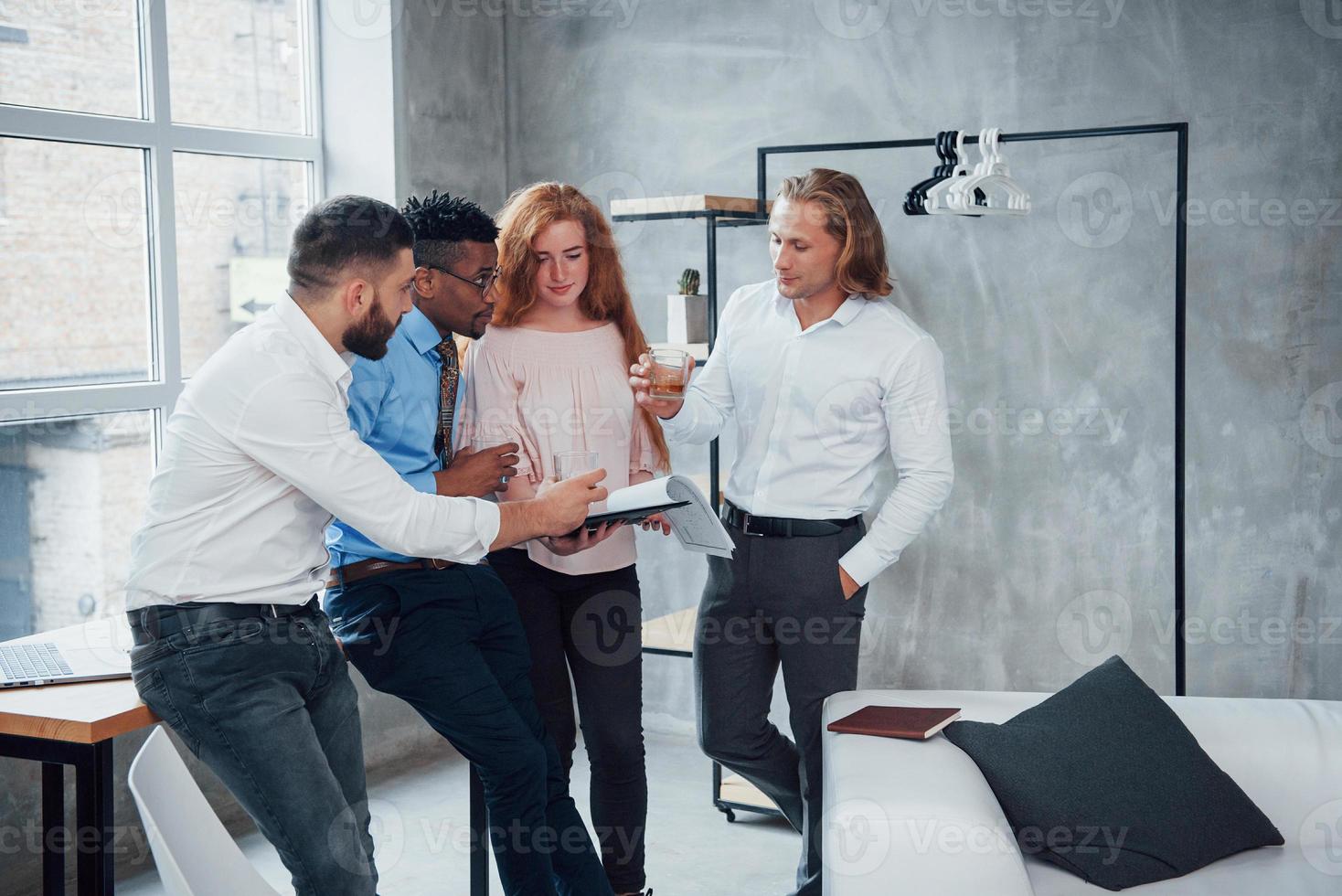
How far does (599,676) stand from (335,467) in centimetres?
88

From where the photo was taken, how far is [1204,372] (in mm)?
3402

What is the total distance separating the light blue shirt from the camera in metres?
2.18

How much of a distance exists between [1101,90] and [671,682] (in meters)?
2.29

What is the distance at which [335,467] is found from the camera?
6.07 feet

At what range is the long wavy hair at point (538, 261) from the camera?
2.50 m

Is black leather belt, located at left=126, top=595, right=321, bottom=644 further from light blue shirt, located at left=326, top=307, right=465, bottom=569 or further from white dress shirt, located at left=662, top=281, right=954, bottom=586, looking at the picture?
white dress shirt, located at left=662, top=281, right=954, bottom=586

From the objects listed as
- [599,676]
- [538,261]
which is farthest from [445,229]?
[599,676]

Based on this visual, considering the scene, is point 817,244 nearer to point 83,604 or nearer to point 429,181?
point 429,181

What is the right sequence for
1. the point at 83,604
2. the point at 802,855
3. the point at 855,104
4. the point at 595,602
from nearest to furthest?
the point at 595,602, the point at 802,855, the point at 83,604, the point at 855,104

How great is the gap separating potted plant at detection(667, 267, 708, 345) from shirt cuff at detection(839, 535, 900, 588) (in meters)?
1.11

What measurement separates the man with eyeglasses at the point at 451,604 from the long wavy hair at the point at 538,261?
107mm

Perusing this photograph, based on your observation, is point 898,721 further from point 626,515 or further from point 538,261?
point 538,261

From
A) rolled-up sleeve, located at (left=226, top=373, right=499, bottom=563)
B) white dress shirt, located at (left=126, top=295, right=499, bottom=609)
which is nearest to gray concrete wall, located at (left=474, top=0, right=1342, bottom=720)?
rolled-up sleeve, located at (left=226, top=373, right=499, bottom=563)

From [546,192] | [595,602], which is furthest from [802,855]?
[546,192]
